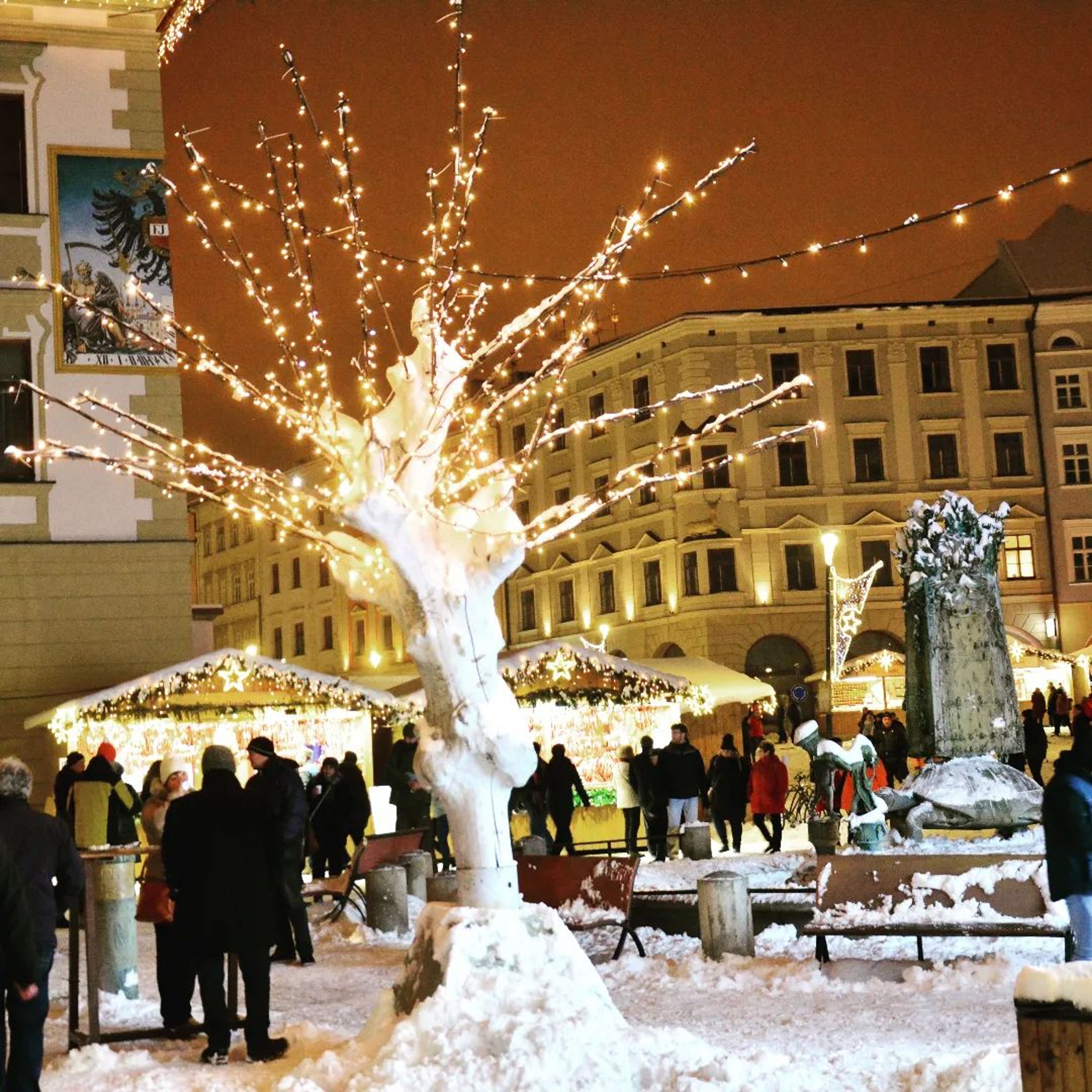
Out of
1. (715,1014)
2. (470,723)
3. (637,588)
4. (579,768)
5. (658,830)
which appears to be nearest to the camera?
(470,723)

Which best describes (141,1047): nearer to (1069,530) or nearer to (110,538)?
(110,538)

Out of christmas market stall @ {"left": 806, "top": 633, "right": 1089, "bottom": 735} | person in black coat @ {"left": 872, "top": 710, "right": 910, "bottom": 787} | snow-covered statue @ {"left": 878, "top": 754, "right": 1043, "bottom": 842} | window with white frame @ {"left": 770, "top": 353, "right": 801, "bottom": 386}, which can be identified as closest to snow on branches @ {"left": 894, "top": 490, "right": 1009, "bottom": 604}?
snow-covered statue @ {"left": 878, "top": 754, "right": 1043, "bottom": 842}

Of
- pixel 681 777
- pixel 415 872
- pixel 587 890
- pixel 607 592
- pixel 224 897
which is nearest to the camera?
pixel 224 897

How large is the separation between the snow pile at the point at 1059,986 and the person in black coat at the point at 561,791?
634 inches

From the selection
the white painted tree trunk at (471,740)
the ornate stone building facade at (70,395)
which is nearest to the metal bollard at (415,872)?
the ornate stone building facade at (70,395)

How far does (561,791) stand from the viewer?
21250mm

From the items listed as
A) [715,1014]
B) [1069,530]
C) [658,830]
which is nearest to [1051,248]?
[1069,530]

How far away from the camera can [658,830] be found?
2144cm

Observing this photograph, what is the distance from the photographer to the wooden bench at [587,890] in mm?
12453

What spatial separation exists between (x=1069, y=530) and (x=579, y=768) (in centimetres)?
3415

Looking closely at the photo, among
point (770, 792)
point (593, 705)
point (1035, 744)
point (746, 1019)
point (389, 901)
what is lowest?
point (746, 1019)

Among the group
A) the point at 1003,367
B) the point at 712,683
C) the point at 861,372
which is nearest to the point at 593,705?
the point at 712,683

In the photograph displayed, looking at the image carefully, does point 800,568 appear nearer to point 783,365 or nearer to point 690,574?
point 690,574

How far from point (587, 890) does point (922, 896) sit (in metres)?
2.63
